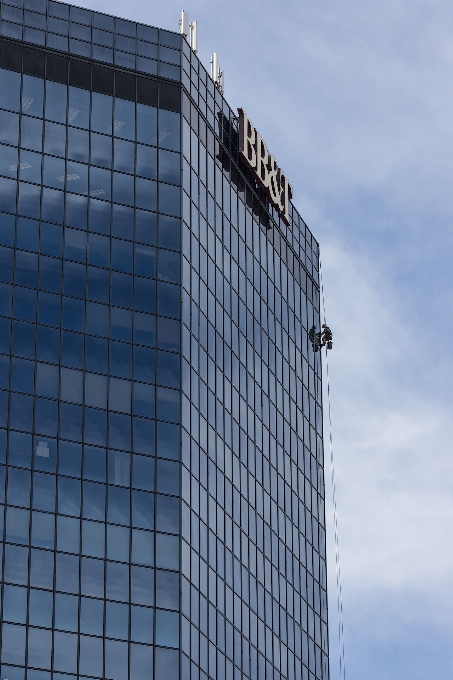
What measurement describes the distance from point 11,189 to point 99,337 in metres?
11.2

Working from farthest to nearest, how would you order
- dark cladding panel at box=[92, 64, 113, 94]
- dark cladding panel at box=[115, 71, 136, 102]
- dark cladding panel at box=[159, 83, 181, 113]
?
1. dark cladding panel at box=[159, 83, 181, 113]
2. dark cladding panel at box=[115, 71, 136, 102]
3. dark cladding panel at box=[92, 64, 113, 94]

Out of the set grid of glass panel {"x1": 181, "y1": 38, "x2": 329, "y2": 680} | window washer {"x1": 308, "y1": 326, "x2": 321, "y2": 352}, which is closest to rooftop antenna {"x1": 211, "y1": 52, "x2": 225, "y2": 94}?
grid of glass panel {"x1": 181, "y1": 38, "x2": 329, "y2": 680}

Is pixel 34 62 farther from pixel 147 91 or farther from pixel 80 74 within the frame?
pixel 147 91

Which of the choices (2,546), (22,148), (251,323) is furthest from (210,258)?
(2,546)

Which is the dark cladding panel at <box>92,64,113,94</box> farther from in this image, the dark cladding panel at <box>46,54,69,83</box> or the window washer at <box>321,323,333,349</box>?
the window washer at <box>321,323,333,349</box>

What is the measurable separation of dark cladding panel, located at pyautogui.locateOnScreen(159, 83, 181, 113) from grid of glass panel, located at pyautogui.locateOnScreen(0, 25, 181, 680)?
75 cm

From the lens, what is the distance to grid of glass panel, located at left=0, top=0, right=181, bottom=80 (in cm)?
11738

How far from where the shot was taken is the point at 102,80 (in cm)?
11888

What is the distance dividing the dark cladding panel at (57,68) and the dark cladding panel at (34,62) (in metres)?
0.41

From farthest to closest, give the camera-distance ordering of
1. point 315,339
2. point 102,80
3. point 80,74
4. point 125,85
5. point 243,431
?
1. point 315,339
2. point 243,431
3. point 125,85
4. point 102,80
5. point 80,74

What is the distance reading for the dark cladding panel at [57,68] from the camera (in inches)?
4606

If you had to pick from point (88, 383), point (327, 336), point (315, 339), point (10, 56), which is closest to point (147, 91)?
point (10, 56)

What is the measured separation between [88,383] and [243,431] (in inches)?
664

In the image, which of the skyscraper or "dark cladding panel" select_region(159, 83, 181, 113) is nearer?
the skyscraper
